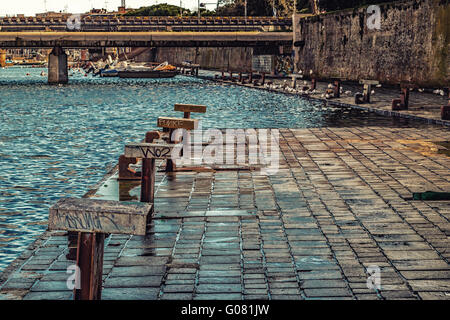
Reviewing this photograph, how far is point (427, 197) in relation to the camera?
29.5ft

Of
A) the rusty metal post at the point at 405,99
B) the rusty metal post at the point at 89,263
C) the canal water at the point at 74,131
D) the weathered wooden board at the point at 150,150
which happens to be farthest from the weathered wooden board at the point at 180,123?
the rusty metal post at the point at 405,99

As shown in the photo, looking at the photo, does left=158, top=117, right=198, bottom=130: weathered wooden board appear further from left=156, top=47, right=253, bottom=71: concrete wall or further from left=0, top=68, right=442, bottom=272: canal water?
left=156, top=47, right=253, bottom=71: concrete wall

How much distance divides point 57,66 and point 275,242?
6552 cm

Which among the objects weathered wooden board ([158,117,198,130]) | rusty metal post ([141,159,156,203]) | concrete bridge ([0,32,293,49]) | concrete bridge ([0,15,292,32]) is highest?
concrete bridge ([0,15,292,32])

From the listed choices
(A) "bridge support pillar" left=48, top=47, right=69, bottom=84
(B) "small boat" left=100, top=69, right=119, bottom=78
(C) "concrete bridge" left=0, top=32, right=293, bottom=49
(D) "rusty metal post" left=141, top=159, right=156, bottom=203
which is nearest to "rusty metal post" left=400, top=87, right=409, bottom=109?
(D) "rusty metal post" left=141, top=159, right=156, bottom=203

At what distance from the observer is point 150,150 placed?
8133 mm

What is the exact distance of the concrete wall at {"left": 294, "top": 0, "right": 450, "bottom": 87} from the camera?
3569 centimetres

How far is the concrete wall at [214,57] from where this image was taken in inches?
3356

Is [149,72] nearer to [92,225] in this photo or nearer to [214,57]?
[214,57]

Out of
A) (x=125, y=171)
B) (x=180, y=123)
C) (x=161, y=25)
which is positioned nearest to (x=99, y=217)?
(x=125, y=171)

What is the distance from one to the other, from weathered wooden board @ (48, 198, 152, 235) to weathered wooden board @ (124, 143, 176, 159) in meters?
3.17

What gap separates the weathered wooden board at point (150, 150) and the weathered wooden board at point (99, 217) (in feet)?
10.4
